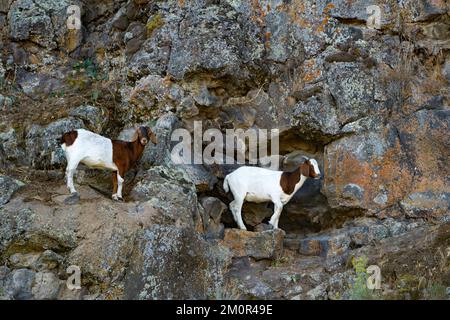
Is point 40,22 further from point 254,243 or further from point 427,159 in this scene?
point 427,159

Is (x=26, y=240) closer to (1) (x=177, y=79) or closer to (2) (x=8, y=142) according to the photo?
(2) (x=8, y=142)

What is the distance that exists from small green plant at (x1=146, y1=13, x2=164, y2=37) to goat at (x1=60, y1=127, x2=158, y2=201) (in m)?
2.58

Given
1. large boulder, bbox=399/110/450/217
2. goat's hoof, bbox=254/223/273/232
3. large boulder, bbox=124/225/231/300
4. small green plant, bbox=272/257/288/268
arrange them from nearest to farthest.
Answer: large boulder, bbox=124/225/231/300 → small green plant, bbox=272/257/288/268 → large boulder, bbox=399/110/450/217 → goat's hoof, bbox=254/223/273/232

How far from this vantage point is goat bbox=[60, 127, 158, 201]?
9938 mm

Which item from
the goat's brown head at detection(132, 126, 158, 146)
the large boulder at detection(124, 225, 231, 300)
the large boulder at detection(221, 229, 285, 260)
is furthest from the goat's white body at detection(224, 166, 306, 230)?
the large boulder at detection(124, 225, 231, 300)

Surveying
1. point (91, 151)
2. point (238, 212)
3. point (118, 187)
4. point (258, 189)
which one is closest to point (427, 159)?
point (258, 189)

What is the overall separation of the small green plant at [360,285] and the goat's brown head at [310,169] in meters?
2.18

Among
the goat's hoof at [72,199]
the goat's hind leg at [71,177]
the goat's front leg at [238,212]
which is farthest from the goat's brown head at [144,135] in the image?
the goat's front leg at [238,212]

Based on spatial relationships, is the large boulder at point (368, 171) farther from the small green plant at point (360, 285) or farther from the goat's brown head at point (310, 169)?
the small green plant at point (360, 285)

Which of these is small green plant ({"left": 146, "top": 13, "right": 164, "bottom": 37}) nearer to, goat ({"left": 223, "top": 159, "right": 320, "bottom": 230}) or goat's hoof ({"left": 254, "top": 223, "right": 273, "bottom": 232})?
goat ({"left": 223, "top": 159, "right": 320, "bottom": 230})

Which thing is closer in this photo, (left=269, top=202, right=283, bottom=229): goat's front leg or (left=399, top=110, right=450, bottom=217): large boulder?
(left=399, top=110, right=450, bottom=217): large boulder

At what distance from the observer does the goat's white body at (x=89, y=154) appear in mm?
9922

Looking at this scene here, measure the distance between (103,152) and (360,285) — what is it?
442 centimetres
